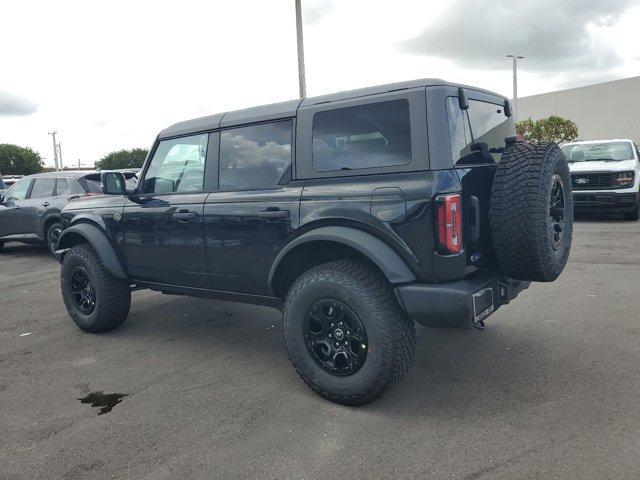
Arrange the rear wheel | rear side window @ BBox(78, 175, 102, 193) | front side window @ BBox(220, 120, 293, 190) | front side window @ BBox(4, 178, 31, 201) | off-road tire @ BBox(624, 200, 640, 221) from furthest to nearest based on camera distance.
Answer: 1. off-road tire @ BBox(624, 200, 640, 221)
2. front side window @ BBox(4, 178, 31, 201)
3. the rear wheel
4. rear side window @ BBox(78, 175, 102, 193)
5. front side window @ BBox(220, 120, 293, 190)

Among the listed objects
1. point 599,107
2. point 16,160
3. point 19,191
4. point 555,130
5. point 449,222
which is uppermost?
point 599,107

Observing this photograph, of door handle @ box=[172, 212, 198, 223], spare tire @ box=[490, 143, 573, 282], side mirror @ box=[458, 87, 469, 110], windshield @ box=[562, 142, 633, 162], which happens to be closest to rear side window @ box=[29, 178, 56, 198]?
door handle @ box=[172, 212, 198, 223]

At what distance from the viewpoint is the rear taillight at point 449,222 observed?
2.94 meters

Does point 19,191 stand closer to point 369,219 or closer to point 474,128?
point 369,219

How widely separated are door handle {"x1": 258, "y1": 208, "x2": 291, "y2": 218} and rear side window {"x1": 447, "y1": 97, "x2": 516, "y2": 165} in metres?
1.16

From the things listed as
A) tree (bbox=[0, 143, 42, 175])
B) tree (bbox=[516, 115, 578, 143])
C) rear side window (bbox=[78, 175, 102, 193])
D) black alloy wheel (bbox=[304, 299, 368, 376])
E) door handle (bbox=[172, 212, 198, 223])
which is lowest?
black alloy wheel (bbox=[304, 299, 368, 376])

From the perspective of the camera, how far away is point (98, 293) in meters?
4.86

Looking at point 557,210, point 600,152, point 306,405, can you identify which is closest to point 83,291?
point 306,405

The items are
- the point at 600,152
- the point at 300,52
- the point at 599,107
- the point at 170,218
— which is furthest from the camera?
the point at 599,107

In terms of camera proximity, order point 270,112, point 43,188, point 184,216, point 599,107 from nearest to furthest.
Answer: point 270,112 → point 184,216 → point 43,188 → point 599,107

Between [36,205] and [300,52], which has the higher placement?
[300,52]

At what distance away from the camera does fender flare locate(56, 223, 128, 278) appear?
15.7ft

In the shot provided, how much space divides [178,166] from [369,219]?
204 centimetres

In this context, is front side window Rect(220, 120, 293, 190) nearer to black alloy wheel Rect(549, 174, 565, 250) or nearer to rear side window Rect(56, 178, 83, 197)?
black alloy wheel Rect(549, 174, 565, 250)
